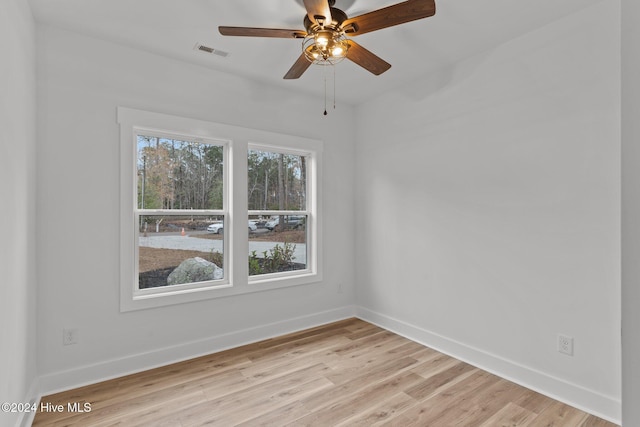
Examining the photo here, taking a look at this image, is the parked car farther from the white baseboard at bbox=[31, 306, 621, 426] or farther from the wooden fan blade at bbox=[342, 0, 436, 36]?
the wooden fan blade at bbox=[342, 0, 436, 36]

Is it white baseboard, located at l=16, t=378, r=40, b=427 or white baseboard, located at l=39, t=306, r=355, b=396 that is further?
white baseboard, located at l=39, t=306, r=355, b=396

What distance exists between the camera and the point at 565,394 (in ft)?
7.66

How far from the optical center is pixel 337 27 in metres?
2.02

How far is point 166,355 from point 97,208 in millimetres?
1403

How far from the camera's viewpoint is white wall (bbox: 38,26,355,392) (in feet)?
8.02

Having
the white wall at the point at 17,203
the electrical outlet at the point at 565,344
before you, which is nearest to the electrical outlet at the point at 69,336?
the white wall at the point at 17,203

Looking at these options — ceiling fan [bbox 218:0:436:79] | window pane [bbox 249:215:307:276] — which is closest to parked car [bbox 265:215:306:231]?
window pane [bbox 249:215:307:276]

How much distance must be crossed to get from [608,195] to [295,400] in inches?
101

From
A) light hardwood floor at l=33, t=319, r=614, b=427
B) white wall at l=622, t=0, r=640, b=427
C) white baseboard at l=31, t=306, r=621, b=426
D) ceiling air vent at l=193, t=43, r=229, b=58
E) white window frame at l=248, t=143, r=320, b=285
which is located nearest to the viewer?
white wall at l=622, t=0, r=640, b=427

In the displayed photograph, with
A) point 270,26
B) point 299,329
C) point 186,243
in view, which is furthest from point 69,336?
point 270,26

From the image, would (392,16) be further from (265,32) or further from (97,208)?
(97,208)

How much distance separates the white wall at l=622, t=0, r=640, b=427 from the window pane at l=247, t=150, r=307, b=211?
326cm

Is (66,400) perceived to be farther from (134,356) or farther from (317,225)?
(317,225)

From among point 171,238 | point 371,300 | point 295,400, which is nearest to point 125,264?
point 171,238
